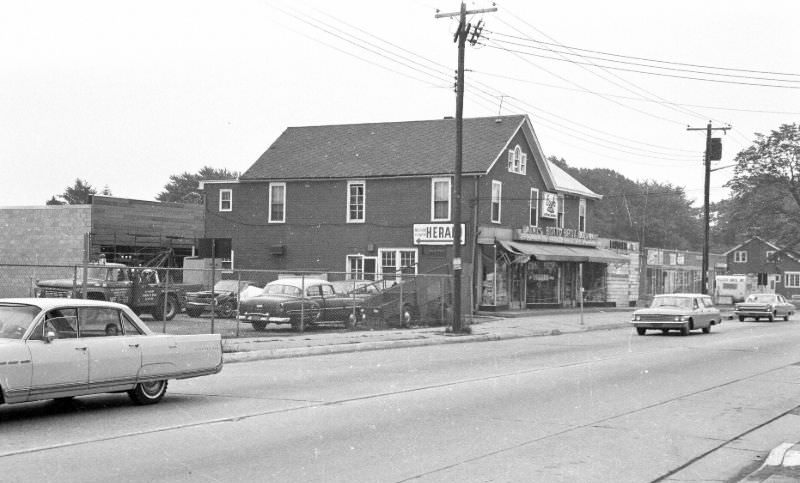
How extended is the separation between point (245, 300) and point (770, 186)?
5775 cm

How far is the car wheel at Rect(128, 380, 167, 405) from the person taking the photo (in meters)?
12.3

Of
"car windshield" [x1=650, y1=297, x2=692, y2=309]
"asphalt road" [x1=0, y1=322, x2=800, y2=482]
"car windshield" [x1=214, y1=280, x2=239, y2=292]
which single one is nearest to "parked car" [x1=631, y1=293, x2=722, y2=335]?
"car windshield" [x1=650, y1=297, x2=692, y2=309]

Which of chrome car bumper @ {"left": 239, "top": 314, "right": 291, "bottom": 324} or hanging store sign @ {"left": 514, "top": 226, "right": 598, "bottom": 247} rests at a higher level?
hanging store sign @ {"left": 514, "top": 226, "right": 598, "bottom": 247}

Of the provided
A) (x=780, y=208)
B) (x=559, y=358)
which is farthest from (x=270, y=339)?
(x=780, y=208)

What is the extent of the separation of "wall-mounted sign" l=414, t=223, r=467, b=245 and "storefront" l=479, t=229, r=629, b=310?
1.47 metres

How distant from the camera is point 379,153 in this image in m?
45.4

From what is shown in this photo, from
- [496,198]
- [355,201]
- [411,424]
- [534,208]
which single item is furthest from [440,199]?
[411,424]

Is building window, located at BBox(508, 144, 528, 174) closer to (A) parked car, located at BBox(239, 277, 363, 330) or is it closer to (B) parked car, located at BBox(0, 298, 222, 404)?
(A) parked car, located at BBox(239, 277, 363, 330)

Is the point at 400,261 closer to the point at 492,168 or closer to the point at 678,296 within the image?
the point at 492,168

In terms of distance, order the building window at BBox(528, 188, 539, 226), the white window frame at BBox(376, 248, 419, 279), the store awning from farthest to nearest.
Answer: the building window at BBox(528, 188, 539, 226) → the store awning → the white window frame at BBox(376, 248, 419, 279)

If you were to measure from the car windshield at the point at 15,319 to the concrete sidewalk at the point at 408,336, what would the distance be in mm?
8252

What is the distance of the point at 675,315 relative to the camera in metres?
30.4

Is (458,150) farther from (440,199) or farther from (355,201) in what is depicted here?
(355,201)

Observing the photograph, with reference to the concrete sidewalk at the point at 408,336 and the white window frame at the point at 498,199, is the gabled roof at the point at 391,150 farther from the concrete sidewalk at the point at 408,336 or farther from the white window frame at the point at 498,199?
the concrete sidewalk at the point at 408,336
